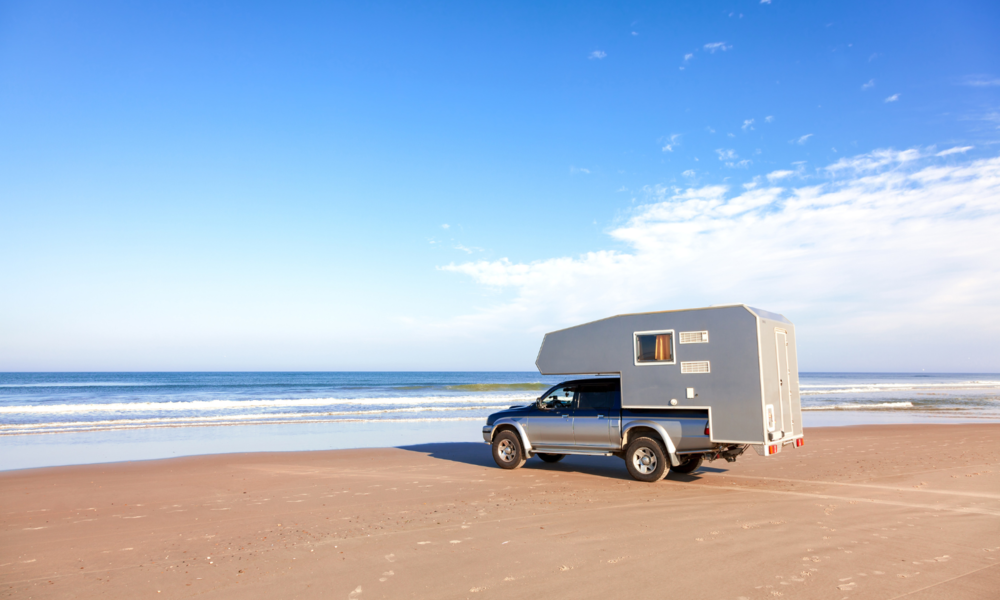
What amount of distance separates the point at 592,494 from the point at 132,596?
6.49m

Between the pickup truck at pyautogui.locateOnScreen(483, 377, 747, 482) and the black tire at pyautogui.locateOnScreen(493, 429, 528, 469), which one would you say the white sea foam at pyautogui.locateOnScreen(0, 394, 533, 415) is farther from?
the pickup truck at pyautogui.locateOnScreen(483, 377, 747, 482)

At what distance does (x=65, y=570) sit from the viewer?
233 inches

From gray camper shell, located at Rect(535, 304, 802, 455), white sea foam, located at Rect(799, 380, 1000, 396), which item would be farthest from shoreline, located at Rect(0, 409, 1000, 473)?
white sea foam, located at Rect(799, 380, 1000, 396)

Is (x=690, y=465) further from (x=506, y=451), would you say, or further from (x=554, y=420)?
(x=506, y=451)

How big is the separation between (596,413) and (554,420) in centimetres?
93

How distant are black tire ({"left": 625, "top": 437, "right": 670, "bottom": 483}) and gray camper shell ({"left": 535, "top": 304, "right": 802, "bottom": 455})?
A: 62 centimetres

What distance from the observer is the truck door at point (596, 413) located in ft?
35.8

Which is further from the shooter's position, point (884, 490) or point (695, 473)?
point (695, 473)

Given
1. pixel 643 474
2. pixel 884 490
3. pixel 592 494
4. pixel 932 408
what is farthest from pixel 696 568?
pixel 932 408

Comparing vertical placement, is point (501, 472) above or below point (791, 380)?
below

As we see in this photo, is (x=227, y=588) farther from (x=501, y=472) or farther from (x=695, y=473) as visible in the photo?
(x=695, y=473)

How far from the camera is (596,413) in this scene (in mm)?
11102

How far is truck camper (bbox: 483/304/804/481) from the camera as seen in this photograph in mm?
9484

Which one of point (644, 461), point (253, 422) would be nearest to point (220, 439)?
point (253, 422)
